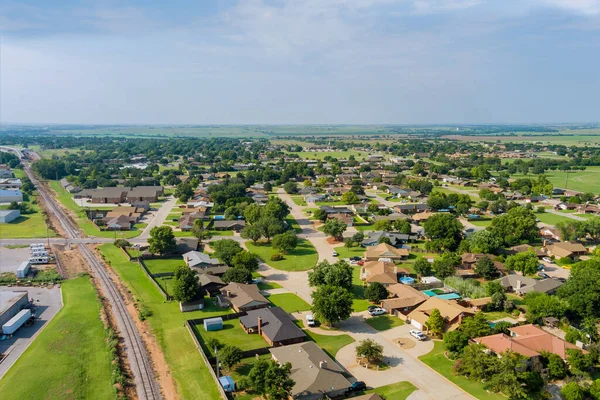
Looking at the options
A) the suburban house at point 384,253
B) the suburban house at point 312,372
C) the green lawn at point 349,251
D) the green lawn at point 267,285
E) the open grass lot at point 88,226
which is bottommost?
the green lawn at point 349,251

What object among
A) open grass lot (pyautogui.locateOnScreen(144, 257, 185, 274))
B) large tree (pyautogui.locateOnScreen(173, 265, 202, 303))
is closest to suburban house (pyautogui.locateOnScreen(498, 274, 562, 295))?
large tree (pyautogui.locateOnScreen(173, 265, 202, 303))

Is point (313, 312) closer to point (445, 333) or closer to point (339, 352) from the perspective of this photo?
point (339, 352)

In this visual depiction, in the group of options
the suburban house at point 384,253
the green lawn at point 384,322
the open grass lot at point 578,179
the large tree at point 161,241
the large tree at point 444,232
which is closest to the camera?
the green lawn at point 384,322

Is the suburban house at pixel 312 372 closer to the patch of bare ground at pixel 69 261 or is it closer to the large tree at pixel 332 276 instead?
the large tree at pixel 332 276

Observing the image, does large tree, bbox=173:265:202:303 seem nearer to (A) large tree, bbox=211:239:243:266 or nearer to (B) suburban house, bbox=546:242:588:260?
(A) large tree, bbox=211:239:243:266

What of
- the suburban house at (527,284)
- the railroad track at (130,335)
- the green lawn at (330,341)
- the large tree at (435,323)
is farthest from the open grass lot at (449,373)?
the railroad track at (130,335)

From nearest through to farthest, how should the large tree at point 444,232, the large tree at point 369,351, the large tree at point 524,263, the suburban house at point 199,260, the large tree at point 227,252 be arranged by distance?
the large tree at point 369,351, the large tree at point 524,263, the suburban house at point 199,260, the large tree at point 227,252, the large tree at point 444,232

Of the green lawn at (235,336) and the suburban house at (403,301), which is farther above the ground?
the suburban house at (403,301)
